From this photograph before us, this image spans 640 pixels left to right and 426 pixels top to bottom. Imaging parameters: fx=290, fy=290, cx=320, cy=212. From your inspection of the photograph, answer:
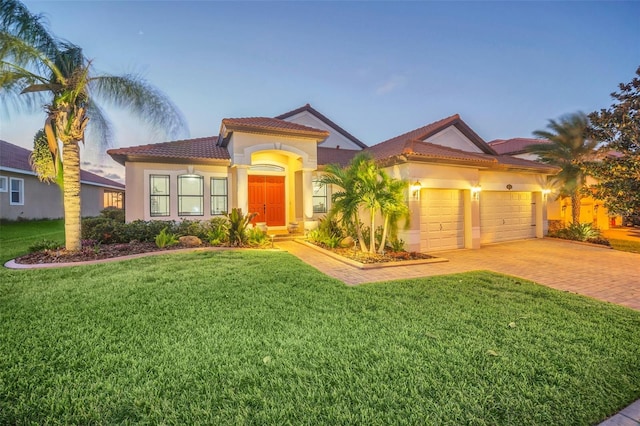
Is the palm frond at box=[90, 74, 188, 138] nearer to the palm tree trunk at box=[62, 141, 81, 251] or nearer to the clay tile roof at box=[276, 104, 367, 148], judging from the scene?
the palm tree trunk at box=[62, 141, 81, 251]

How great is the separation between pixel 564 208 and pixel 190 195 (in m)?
21.6

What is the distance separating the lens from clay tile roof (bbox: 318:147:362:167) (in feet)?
51.7

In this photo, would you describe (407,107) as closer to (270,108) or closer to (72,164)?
(270,108)

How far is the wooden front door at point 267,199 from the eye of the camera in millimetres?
14812

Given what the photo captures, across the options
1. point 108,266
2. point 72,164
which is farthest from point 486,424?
point 72,164

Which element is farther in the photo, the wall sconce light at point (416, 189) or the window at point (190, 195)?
the window at point (190, 195)

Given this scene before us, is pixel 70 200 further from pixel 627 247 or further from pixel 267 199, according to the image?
pixel 627 247

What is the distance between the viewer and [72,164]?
9.35 metres

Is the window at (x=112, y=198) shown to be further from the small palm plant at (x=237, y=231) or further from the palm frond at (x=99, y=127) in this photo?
the small palm plant at (x=237, y=231)

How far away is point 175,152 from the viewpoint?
1277cm

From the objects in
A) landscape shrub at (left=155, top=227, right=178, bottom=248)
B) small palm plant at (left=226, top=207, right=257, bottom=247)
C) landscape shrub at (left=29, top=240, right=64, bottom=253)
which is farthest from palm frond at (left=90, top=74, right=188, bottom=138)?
landscape shrub at (left=29, top=240, right=64, bottom=253)

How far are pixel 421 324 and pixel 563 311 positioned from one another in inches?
106

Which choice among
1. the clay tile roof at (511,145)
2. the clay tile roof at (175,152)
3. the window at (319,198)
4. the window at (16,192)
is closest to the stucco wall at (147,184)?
the clay tile roof at (175,152)

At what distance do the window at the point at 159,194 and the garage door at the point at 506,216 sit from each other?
14.4m
